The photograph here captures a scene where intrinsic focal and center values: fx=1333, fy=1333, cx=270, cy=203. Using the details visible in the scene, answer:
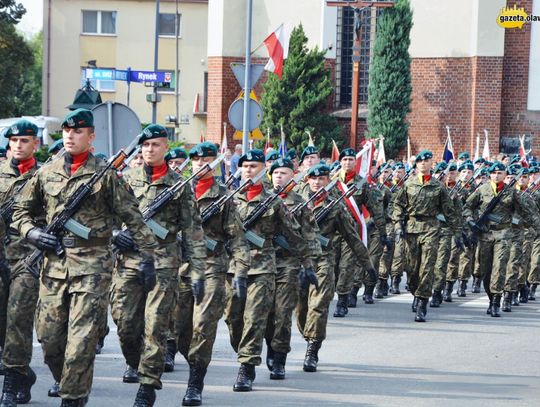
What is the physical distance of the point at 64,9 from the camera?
6366 centimetres

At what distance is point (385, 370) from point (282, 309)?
55.1 inches

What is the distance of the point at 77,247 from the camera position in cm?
861

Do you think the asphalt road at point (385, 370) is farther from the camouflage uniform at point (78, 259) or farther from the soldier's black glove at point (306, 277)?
the camouflage uniform at point (78, 259)

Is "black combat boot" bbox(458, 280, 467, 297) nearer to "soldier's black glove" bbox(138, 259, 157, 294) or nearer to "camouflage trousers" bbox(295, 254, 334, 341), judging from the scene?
"camouflage trousers" bbox(295, 254, 334, 341)

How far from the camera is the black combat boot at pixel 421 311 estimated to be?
53.8 feet

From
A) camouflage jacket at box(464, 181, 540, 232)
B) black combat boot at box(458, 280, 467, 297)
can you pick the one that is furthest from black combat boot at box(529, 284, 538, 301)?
camouflage jacket at box(464, 181, 540, 232)

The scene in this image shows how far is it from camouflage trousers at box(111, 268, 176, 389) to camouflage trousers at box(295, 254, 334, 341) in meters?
2.71

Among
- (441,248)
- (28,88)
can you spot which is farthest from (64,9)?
(441,248)

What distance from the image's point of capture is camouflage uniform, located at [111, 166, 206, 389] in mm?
9352

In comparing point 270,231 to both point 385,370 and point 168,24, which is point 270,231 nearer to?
point 385,370

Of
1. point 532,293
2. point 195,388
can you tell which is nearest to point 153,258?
point 195,388

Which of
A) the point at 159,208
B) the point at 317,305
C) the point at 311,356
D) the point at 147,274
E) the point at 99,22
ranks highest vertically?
the point at 99,22

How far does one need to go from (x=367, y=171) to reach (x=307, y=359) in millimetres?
5534

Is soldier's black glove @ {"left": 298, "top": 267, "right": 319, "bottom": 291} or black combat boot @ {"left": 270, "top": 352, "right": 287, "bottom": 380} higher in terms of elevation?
soldier's black glove @ {"left": 298, "top": 267, "right": 319, "bottom": 291}
